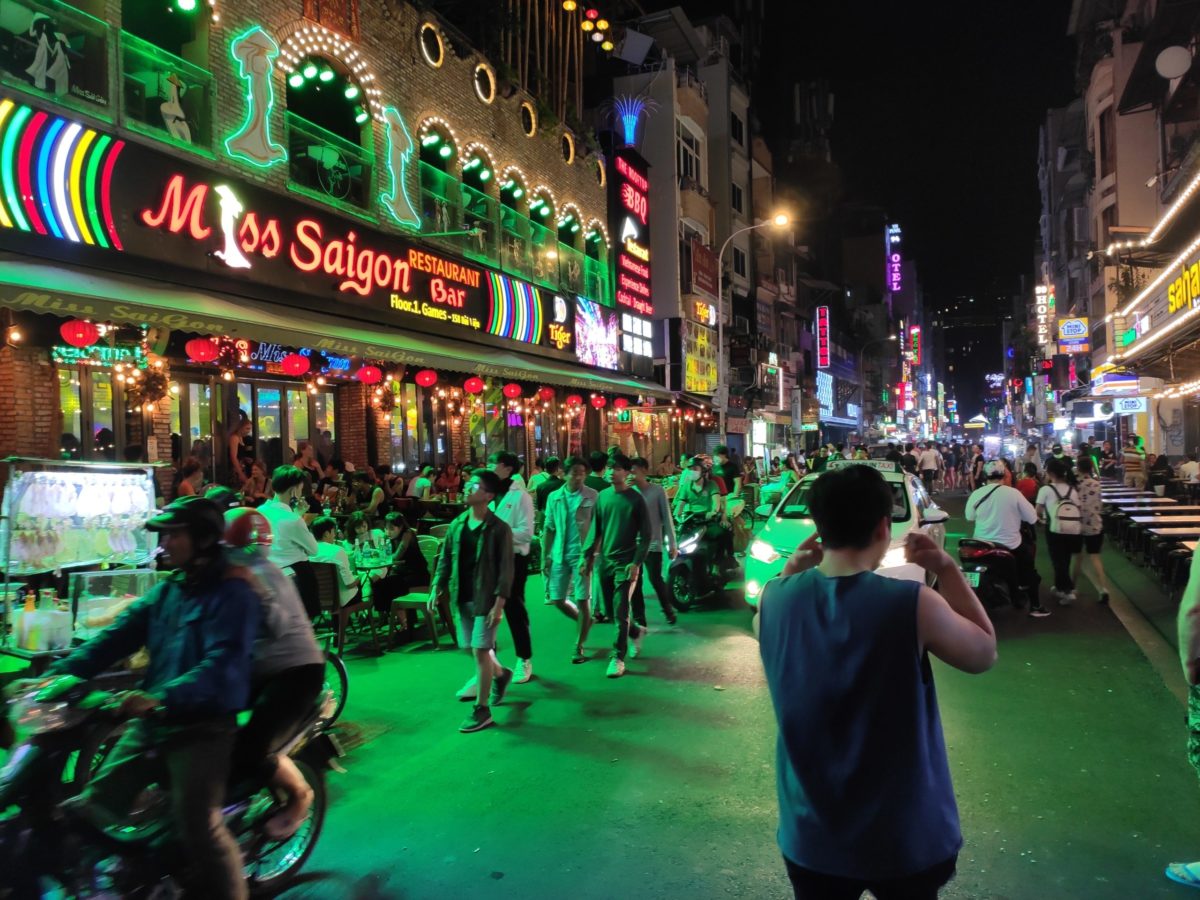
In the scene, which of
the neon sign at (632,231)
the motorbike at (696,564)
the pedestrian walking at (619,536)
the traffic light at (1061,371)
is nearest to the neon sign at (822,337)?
the traffic light at (1061,371)

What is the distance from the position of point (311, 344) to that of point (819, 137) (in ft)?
214

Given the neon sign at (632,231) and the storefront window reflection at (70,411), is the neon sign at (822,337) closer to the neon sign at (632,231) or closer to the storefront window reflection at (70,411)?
the neon sign at (632,231)

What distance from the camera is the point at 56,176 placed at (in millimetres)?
9445

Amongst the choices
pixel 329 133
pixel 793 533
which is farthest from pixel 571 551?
pixel 329 133

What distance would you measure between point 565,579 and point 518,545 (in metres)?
0.59

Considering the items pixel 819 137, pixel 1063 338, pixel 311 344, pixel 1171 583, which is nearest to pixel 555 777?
pixel 311 344

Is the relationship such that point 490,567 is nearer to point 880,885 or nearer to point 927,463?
point 880,885

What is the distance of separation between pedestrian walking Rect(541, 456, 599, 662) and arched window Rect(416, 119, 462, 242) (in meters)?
9.60

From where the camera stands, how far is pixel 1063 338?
115ft

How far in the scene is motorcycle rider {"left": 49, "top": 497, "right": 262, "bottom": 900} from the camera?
3199mm

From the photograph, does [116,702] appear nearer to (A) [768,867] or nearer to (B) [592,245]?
(A) [768,867]

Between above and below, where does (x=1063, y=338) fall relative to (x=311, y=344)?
above

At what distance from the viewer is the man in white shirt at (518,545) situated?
731 centimetres

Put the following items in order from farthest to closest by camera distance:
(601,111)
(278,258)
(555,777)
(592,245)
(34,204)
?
1. (601,111)
2. (592,245)
3. (278,258)
4. (34,204)
5. (555,777)
